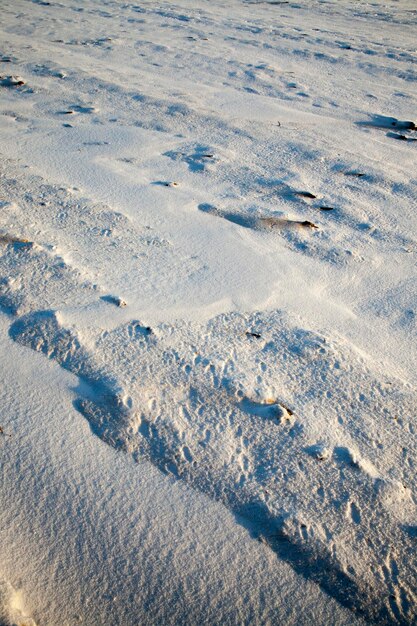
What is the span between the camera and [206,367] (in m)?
1.33

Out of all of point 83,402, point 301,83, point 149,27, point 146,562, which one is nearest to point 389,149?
point 301,83

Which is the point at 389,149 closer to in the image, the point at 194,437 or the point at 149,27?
the point at 194,437

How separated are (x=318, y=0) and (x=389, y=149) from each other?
5.54 metres

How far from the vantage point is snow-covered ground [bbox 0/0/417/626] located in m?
0.96

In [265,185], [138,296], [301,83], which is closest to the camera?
[138,296]

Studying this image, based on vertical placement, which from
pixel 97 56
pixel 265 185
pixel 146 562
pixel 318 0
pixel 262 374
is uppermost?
pixel 318 0

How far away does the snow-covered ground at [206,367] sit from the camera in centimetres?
96

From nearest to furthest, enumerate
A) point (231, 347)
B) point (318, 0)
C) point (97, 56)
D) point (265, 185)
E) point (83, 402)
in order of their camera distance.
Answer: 1. point (83, 402)
2. point (231, 347)
3. point (265, 185)
4. point (97, 56)
5. point (318, 0)

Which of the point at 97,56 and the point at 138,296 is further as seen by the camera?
the point at 97,56

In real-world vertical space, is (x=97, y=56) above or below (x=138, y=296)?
above

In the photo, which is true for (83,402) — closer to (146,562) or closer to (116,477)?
(116,477)

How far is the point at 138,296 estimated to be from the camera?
60.7 inches

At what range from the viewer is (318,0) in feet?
21.9

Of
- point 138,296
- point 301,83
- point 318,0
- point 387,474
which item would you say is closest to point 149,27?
point 301,83
